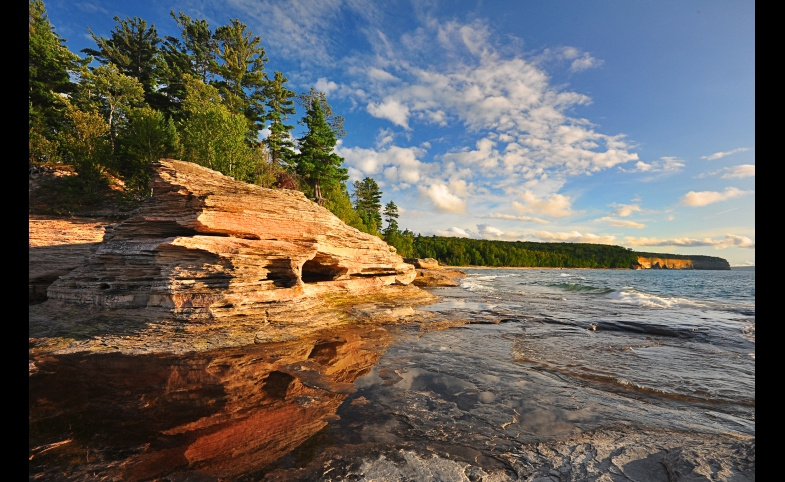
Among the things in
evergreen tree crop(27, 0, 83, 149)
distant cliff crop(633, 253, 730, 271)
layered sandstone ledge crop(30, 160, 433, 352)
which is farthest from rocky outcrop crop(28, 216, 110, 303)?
distant cliff crop(633, 253, 730, 271)

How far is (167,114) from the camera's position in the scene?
43281mm

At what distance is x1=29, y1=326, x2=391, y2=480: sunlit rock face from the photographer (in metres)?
4.64

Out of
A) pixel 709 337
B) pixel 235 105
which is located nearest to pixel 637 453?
pixel 709 337

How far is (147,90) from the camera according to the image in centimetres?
4478

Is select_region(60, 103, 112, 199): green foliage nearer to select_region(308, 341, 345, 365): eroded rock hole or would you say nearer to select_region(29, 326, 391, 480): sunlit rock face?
select_region(29, 326, 391, 480): sunlit rock face

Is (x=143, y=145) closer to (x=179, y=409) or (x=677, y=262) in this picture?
(x=179, y=409)

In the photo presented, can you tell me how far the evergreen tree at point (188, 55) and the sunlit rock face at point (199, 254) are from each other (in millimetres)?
39778

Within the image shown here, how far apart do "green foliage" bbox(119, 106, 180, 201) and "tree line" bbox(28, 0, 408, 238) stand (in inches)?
4.7

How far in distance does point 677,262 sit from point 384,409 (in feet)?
782

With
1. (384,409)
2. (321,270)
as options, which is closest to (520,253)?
(321,270)

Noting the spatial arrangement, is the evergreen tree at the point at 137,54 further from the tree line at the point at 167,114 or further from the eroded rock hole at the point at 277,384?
the eroded rock hole at the point at 277,384

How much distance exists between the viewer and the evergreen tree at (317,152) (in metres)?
41.5

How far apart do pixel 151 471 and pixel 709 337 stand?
69.9 ft

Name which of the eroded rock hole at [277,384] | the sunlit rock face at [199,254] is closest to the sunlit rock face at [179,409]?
the eroded rock hole at [277,384]
